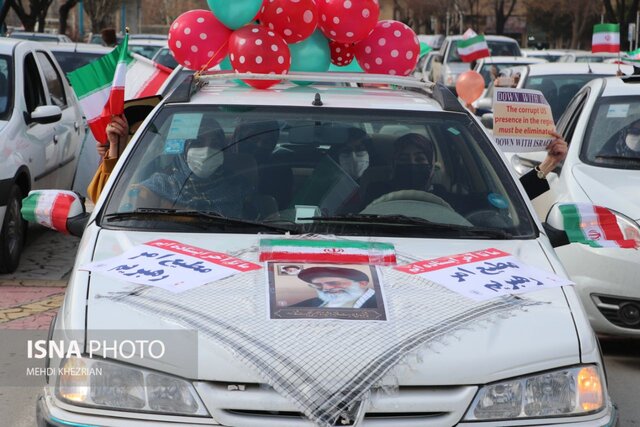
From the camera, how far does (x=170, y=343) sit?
335cm

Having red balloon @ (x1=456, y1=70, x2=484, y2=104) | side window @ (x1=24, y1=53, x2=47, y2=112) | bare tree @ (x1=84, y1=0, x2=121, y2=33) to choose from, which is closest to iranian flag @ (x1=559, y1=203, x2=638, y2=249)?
side window @ (x1=24, y1=53, x2=47, y2=112)

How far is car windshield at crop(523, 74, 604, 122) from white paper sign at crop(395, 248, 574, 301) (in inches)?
300

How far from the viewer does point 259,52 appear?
6.03 m

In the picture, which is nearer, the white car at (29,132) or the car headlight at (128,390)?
the car headlight at (128,390)

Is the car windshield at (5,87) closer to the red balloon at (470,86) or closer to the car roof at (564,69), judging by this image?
the red balloon at (470,86)

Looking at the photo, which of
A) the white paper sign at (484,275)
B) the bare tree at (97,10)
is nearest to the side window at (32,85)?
the white paper sign at (484,275)

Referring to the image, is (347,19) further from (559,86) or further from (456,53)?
(456,53)

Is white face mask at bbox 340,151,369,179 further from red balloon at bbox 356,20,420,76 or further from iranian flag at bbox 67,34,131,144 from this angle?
red balloon at bbox 356,20,420,76

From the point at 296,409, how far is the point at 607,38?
40.4 ft

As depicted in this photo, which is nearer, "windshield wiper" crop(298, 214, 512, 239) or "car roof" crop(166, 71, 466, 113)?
"windshield wiper" crop(298, 214, 512, 239)

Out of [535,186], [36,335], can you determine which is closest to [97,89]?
[36,335]

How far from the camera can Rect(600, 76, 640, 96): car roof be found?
25.1 feet

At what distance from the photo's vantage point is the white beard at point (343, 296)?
11.7ft

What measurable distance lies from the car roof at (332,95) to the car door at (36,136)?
3.51 metres
